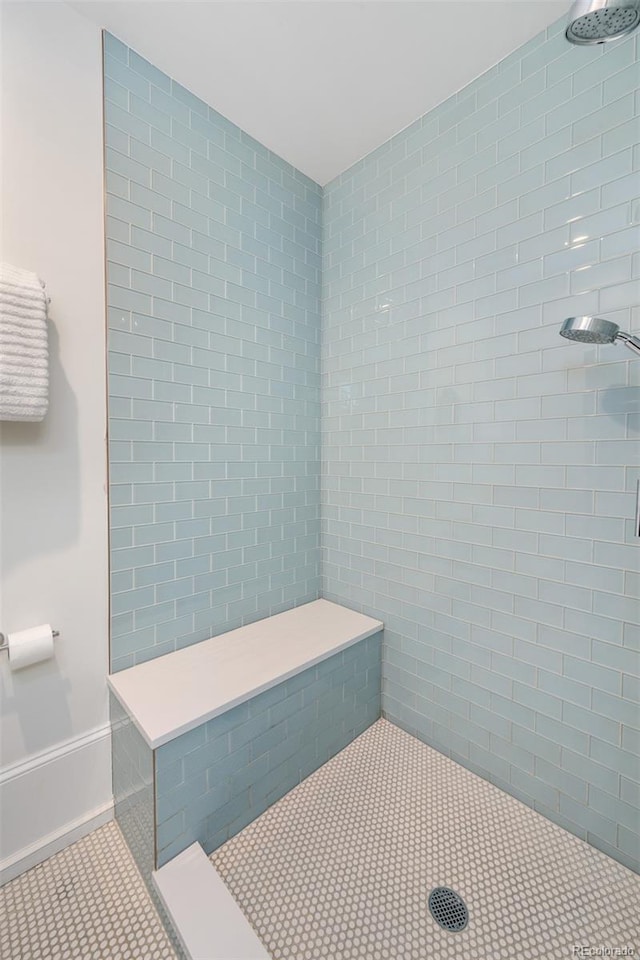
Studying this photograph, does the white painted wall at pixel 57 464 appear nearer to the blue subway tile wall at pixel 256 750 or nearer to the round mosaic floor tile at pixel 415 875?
the blue subway tile wall at pixel 256 750

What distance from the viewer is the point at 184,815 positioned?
1.16 meters

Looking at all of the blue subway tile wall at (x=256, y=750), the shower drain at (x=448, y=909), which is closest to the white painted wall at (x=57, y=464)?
the blue subway tile wall at (x=256, y=750)

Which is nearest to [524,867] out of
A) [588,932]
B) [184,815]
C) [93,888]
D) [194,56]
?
[588,932]

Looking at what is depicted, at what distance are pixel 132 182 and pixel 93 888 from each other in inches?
88.0

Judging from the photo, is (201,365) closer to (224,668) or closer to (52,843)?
(224,668)

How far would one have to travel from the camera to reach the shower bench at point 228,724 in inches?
44.8

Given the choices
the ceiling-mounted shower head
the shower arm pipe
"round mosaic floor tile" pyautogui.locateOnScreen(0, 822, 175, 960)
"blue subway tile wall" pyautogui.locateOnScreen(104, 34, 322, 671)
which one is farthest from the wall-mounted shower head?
"round mosaic floor tile" pyautogui.locateOnScreen(0, 822, 175, 960)

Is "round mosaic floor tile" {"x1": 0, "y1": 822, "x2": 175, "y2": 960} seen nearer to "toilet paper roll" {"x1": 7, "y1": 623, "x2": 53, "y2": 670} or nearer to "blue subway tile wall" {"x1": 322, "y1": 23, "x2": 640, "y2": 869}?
"toilet paper roll" {"x1": 7, "y1": 623, "x2": 53, "y2": 670}

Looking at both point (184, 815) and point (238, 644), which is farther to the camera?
point (238, 644)

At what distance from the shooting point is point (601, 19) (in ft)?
2.81

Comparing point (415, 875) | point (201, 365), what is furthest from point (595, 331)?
point (415, 875)

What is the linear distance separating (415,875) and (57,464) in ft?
5.40

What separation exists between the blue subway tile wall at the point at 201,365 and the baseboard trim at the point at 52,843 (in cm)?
50

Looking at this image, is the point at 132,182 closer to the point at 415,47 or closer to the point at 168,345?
the point at 168,345
